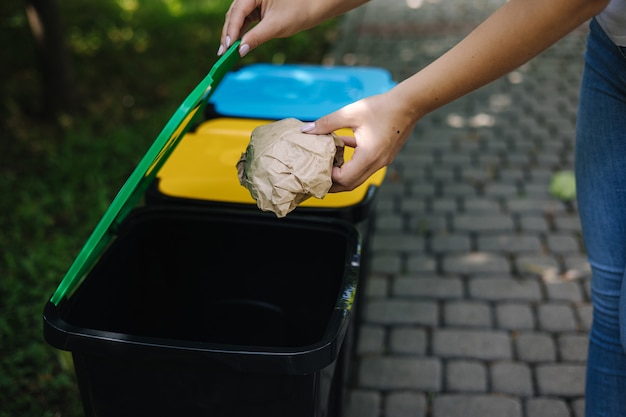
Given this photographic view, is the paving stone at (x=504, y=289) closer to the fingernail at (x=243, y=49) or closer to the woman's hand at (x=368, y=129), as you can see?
the woman's hand at (x=368, y=129)

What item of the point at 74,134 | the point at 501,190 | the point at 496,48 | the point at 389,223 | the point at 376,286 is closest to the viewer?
the point at 496,48

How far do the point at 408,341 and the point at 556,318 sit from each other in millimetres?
656

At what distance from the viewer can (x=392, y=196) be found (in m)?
3.78

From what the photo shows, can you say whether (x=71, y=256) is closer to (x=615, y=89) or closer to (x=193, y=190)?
(x=193, y=190)

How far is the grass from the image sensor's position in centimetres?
257

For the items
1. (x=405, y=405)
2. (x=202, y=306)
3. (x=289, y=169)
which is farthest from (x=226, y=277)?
(x=405, y=405)

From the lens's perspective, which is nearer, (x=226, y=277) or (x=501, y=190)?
(x=226, y=277)

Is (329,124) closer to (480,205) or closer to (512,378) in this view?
(512,378)

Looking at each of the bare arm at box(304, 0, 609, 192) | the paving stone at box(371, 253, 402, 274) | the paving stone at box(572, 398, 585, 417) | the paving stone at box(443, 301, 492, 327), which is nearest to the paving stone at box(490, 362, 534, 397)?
the paving stone at box(572, 398, 585, 417)

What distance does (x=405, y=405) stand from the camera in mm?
2336

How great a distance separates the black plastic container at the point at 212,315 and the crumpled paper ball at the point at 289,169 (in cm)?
27

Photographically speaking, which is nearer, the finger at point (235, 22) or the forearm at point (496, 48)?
the forearm at point (496, 48)

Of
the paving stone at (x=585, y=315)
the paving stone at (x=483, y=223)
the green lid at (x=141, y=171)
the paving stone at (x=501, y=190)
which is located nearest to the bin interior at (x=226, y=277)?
the green lid at (x=141, y=171)

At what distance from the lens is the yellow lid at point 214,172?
1.93 meters
